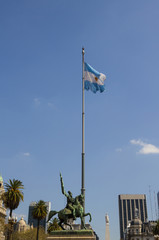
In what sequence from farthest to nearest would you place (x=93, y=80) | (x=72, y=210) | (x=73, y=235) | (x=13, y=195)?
1. (x=13, y=195)
2. (x=93, y=80)
3. (x=72, y=210)
4. (x=73, y=235)

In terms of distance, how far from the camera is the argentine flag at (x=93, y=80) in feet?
128

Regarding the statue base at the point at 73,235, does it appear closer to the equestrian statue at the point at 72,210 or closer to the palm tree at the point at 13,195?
the equestrian statue at the point at 72,210

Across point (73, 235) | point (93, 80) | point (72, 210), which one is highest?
point (93, 80)

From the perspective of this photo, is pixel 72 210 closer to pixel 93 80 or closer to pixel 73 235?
pixel 73 235

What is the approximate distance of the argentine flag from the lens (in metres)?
39.0

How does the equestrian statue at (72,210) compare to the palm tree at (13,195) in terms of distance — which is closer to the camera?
the equestrian statue at (72,210)

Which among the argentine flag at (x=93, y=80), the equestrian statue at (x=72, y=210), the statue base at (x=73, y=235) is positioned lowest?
the statue base at (x=73, y=235)

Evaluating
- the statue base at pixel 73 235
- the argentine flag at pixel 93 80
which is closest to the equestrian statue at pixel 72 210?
the statue base at pixel 73 235

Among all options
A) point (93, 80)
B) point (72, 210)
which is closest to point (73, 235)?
point (72, 210)

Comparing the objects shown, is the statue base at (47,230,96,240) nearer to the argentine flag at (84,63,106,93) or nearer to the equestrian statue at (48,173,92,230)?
the equestrian statue at (48,173,92,230)

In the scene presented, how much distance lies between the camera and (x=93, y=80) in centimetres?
3912

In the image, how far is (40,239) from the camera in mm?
75562

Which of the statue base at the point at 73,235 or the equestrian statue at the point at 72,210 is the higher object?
the equestrian statue at the point at 72,210

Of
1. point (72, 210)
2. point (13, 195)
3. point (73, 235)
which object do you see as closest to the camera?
point (73, 235)
